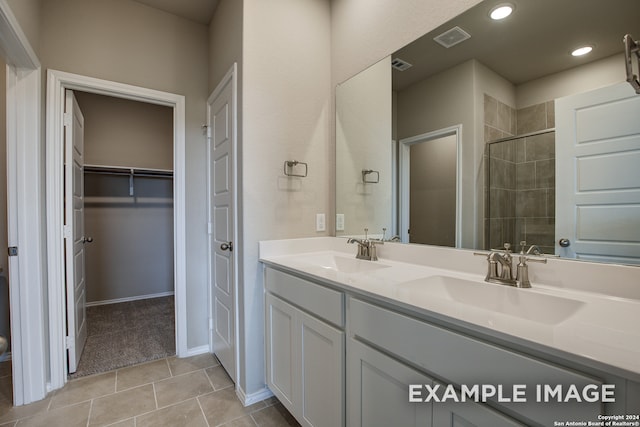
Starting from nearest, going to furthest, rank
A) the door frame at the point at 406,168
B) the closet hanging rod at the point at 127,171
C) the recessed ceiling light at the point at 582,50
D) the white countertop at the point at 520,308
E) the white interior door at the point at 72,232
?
the white countertop at the point at 520,308, the recessed ceiling light at the point at 582,50, the door frame at the point at 406,168, the white interior door at the point at 72,232, the closet hanging rod at the point at 127,171

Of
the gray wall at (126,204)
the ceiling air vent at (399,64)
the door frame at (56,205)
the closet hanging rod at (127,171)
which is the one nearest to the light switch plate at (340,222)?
the ceiling air vent at (399,64)

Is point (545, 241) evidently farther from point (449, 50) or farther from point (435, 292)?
point (449, 50)

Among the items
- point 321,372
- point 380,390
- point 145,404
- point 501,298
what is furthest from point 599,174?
point 145,404

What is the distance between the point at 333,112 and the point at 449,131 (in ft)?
3.06

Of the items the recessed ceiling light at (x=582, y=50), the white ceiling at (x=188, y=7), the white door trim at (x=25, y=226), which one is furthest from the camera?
the white ceiling at (x=188, y=7)

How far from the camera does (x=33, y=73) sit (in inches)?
71.1

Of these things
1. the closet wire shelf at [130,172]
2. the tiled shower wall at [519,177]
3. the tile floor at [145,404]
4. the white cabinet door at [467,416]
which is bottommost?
the tile floor at [145,404]

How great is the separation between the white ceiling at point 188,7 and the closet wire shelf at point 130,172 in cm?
192

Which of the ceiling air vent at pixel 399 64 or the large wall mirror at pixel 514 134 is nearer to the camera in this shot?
the large wall mirror at pixel 514 134

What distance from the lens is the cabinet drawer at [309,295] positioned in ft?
4.01

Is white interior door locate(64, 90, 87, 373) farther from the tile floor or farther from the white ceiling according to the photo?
the white ceiling

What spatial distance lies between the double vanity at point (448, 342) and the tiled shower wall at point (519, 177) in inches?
5.5

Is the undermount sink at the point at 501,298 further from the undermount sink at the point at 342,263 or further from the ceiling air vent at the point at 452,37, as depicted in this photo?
the ceiling air vent at the point at 452,37

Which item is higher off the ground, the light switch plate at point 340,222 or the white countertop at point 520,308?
the light switch plate at point 340,222
